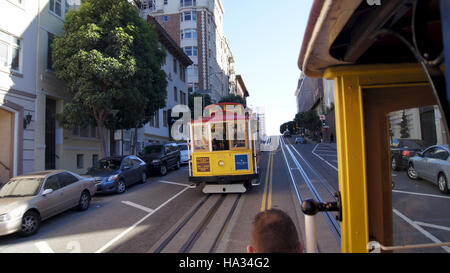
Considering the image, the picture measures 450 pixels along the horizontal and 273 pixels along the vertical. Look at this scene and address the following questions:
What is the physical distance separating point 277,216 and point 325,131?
1990 inches

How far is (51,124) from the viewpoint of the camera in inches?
622

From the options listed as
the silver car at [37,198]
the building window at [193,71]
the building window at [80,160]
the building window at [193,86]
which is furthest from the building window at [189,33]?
the silver car at [37,198]

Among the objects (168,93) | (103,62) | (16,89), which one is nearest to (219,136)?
(103,62)

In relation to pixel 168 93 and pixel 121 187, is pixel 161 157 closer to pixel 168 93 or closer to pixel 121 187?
pixel 121 187

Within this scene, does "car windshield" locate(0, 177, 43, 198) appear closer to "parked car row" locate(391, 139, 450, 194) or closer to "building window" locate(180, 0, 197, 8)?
"parked car row" locate(391, 139, 450, 194)

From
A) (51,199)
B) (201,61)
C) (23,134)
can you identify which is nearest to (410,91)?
(51,199)

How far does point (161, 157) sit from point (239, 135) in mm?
7635

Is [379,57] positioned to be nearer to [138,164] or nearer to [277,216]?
[277,216]

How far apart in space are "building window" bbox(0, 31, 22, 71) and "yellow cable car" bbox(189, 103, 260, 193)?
917cm

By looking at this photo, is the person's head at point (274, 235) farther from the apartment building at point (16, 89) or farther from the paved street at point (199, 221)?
the apartment building at point (16, 89)

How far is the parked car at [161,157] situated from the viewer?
1583 cm

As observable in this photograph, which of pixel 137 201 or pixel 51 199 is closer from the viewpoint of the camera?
pixel 51 199

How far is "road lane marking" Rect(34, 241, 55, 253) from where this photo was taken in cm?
563

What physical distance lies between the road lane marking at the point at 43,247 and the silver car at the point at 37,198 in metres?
0.77
